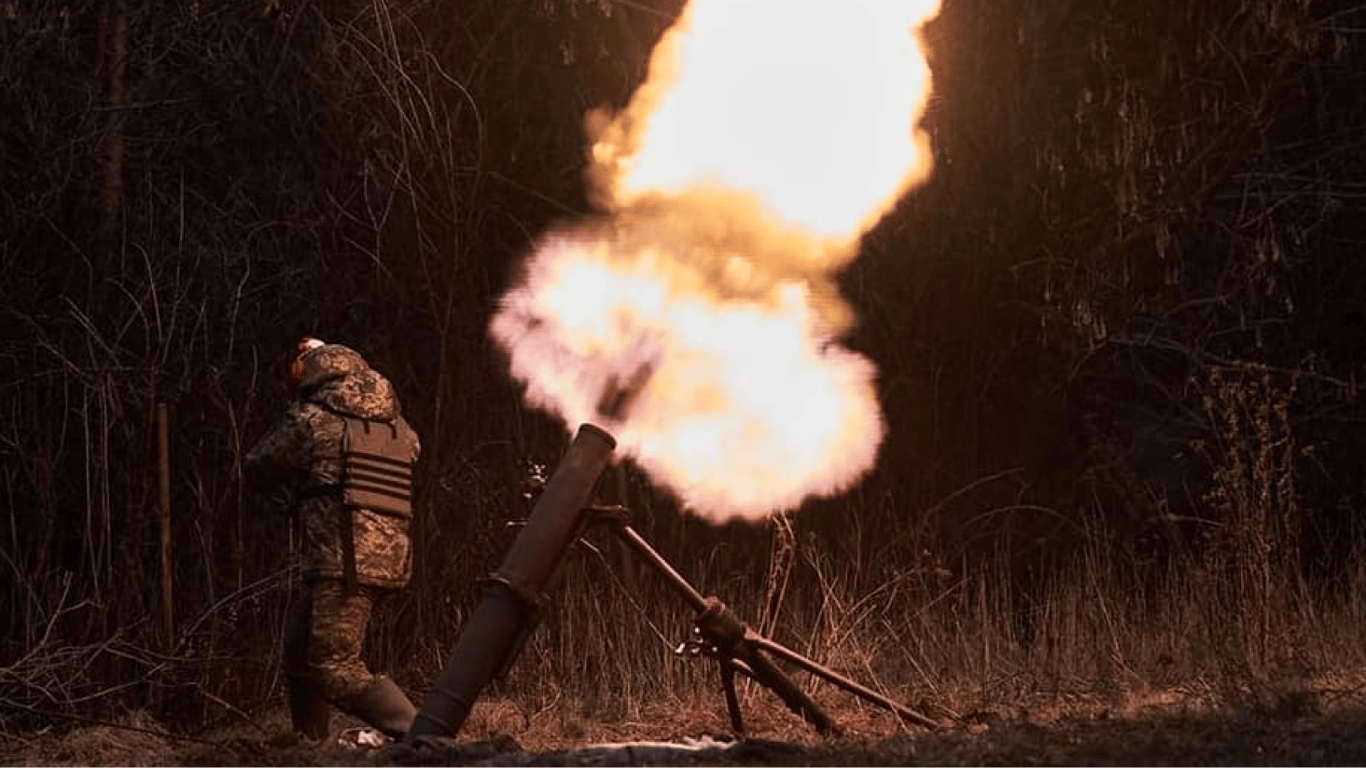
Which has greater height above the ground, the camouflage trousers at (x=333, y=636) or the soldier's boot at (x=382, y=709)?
the camouflage trousers at (x=333, y=636)

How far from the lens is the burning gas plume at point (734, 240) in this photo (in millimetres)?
9852

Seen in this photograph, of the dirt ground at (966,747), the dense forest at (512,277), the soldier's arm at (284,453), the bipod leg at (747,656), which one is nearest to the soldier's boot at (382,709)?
the dirt ground at (966,747)

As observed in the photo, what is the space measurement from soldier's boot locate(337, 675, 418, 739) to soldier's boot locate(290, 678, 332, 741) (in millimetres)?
298

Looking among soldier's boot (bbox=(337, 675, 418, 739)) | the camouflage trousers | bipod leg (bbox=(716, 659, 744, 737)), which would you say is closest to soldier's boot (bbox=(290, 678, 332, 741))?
the camouflage trousers

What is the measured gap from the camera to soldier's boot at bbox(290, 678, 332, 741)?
32.1ft

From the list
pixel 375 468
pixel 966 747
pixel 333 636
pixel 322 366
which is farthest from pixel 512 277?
pixel 966 747

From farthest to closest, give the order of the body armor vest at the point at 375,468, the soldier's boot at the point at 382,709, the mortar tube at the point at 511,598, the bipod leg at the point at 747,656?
1. the body armor vest at the point at 375,468
2. the soldier's boot at the point at 382,709
3. the bipod leg at the point at 747,656
4. the mortar tube at the point at 511,598

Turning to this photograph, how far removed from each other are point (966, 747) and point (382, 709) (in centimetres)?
242

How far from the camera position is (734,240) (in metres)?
10.2

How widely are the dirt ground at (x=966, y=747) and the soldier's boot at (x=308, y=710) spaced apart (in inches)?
3.5

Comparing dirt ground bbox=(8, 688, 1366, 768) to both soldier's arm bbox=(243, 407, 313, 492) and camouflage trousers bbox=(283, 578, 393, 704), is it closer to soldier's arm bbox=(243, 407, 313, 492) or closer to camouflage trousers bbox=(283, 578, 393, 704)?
camouflage trousers bbox=(283, 578, 393, 704)

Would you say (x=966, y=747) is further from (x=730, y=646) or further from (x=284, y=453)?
(x=284, y=453)

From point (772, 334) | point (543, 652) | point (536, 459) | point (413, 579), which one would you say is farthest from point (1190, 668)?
point (536, 459)

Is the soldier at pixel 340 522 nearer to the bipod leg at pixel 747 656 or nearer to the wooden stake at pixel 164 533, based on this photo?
the bipod leg at pixel 747 656
